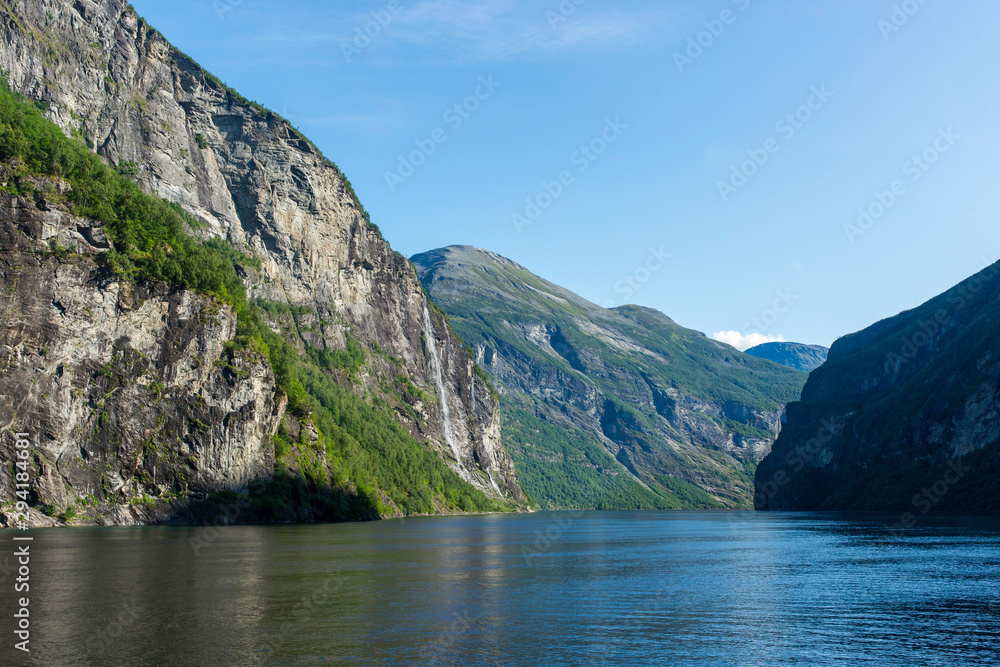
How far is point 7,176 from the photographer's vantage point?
309 ft

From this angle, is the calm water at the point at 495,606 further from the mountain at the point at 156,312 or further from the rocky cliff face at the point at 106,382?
the mountain at the point at 156,312

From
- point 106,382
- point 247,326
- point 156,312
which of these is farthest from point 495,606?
point 247,326

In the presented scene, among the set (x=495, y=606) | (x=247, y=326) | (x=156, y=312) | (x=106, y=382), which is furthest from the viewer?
(x=247, y=326)

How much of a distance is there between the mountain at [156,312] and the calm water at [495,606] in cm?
2431

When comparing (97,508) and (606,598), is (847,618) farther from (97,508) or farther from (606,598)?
(97,508)

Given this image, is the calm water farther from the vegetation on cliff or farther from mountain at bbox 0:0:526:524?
the vegetation on cliff

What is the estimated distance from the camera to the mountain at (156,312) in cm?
8950

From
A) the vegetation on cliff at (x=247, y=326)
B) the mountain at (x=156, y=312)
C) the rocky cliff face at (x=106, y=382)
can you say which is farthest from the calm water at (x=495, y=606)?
the vegetation on cliff at (x=247, y=326)

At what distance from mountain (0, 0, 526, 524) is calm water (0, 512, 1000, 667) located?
24315mm

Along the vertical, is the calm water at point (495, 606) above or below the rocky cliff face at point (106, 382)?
below

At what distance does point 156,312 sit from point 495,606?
7982 centimetres

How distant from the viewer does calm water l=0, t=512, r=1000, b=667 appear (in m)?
28.6

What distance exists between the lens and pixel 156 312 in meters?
102

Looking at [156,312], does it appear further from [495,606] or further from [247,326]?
[495,606]
